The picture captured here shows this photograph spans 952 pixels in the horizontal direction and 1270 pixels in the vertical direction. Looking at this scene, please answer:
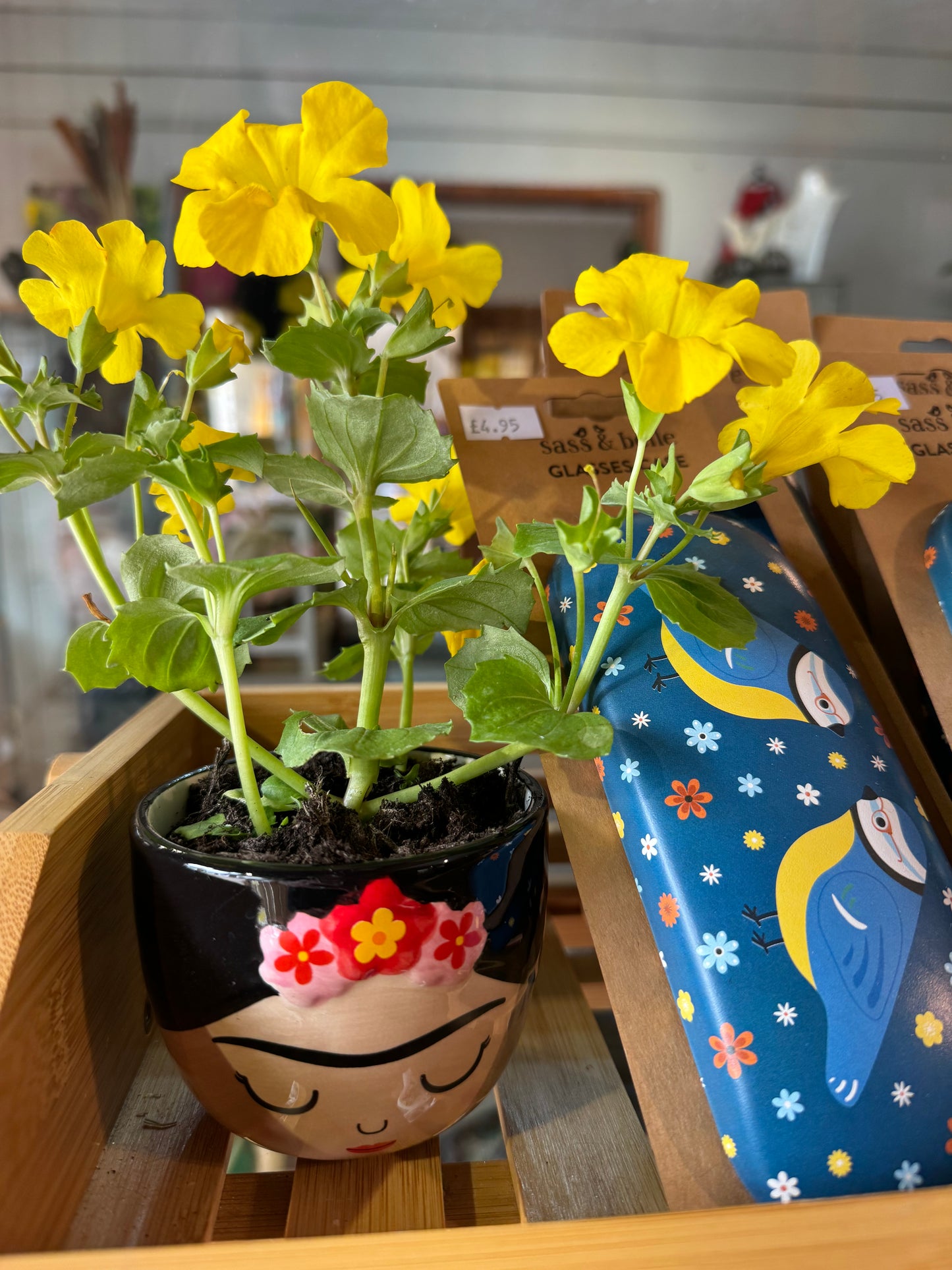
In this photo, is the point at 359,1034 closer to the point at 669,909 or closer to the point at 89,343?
the point at 669,909

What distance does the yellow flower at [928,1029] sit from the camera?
0.34 metres

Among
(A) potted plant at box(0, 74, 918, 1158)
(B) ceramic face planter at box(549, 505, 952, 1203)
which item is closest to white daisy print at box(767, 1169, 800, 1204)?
(B) ceramic face planter at box(549, 505, 952, 1203)

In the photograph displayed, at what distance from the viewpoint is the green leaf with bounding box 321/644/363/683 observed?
496 millimetres

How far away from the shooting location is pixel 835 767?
0.40 m

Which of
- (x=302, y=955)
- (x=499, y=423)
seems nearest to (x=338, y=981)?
(x=302, y=955)

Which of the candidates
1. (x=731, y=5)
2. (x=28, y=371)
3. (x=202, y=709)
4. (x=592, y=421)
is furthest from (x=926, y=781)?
(x=731, y=5)

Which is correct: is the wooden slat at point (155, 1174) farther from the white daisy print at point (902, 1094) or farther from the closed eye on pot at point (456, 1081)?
the white daisy print at point (902, 1094)

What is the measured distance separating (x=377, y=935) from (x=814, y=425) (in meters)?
0.27

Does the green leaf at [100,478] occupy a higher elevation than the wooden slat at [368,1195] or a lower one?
Answer: higher

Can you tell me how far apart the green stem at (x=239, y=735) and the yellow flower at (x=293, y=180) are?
148mm

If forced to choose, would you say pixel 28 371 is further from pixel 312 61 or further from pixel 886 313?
pixel 886 313

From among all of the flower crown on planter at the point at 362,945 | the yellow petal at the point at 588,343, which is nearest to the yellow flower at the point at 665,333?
the yellow petal at the point at 588,343

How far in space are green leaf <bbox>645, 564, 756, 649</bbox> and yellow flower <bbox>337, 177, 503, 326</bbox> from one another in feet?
0.55

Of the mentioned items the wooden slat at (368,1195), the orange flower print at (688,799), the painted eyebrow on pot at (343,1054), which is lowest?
the wooden slat at (368,1195)
